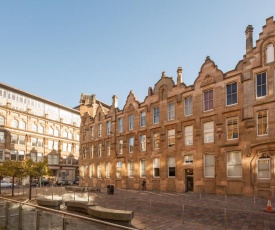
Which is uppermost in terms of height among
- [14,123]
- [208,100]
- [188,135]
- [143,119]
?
[208,100]

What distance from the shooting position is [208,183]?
2830cm

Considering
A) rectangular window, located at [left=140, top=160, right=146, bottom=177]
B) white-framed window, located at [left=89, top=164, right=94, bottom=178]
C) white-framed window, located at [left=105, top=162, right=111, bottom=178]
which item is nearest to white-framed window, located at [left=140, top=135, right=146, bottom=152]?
rectangular window, located at [left=140, top=160, right=146, bottom=177]

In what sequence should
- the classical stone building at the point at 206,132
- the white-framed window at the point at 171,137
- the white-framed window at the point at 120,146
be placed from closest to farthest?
the classical stone building at the point at 206,132
the white-framed window at the point at 171,137
the white-framed window at the point at 120,146

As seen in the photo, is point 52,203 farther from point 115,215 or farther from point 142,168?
point 142,168

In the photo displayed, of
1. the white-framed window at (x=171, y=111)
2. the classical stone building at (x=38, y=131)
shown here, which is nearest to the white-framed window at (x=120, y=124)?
the white-framed window at (x=171, y=111)

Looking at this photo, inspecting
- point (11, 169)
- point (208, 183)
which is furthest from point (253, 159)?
point (11, 169)

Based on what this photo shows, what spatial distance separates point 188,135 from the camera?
31.5 meters

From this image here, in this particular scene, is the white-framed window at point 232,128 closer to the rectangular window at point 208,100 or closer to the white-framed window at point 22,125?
the rectangular window at point 208,100

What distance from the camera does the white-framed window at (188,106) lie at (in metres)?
31.8

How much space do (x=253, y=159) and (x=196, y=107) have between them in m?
8.90

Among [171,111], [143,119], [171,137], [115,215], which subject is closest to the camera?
[115,215]

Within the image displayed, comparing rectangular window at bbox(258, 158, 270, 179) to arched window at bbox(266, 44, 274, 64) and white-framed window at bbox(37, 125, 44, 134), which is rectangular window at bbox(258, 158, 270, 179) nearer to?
arched window at bbox(266, 44, 274, 64)

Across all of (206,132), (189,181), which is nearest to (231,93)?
(206,132)

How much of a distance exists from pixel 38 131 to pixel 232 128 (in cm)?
5450
